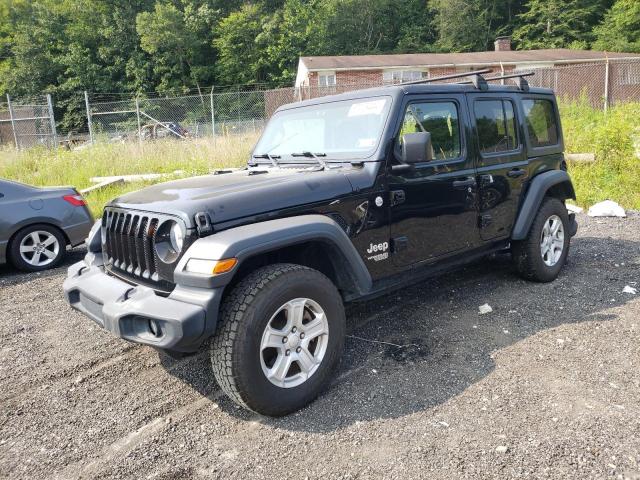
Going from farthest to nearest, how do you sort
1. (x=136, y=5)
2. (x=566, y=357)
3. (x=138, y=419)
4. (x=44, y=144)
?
(x=136, y=5) < (x=44, y=144) < (x=566, y=357) < (x=138, y=419)

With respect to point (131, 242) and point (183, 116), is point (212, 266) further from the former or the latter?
point (183, 116)

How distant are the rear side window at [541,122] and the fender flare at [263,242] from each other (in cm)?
275

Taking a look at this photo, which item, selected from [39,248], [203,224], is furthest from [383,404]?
[39,248]

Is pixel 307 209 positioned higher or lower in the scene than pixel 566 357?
higher

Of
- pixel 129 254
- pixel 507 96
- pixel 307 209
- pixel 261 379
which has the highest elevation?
pixel 507 96

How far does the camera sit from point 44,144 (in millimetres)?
15164

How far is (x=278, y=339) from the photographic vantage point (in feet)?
9.48

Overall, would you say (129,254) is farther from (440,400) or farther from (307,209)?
(440,400)

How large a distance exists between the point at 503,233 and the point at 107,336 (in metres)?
3.65

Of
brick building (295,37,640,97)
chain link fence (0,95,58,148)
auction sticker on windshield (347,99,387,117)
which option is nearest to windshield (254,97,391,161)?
auction sticker on windshield (347,99,387,117)

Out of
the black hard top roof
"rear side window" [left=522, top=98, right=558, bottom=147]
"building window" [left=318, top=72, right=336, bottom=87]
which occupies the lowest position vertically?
"rear side window" [left=522, top=98, right=558, bottom=147]

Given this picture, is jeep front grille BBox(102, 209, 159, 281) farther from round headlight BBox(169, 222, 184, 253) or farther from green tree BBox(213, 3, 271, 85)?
green tree BBox(213, 3, 271, 85)

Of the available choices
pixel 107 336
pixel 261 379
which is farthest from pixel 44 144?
pixel 261 379

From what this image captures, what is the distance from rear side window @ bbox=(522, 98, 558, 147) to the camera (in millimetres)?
4879
